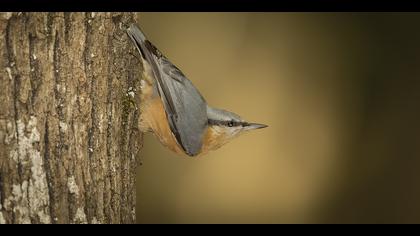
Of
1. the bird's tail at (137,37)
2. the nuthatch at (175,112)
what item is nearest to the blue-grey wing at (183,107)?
the nuthatch at (175,112)

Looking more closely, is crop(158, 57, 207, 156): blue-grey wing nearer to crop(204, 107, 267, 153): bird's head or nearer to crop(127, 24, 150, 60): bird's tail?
crop(204, 107, 267, 153): bird's head

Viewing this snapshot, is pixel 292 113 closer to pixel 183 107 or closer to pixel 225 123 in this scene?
pixel 225 123

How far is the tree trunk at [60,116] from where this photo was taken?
2627 millimetres

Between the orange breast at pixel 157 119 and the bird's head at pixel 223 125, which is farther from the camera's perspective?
the bird's head at pixel 223 125

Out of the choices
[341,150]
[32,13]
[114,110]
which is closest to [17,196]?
[114,110]

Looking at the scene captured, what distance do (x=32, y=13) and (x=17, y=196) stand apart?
94 centimetres

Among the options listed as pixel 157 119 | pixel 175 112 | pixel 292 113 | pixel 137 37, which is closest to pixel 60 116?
pixel 137 37

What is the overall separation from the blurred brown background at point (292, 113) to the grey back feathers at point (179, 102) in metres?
1.68

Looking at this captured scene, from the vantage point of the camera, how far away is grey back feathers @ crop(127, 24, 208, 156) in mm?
3430

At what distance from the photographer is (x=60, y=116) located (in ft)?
8.94

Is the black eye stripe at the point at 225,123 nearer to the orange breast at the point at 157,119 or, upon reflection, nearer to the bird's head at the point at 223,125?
the bird's head at the point at 223,125

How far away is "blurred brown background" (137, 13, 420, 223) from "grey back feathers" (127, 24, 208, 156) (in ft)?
5.52

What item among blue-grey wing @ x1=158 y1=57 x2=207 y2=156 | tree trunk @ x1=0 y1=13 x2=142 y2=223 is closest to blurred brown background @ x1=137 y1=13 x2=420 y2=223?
blue-grey wing @ x1=158 y1=57 x2=207 y2=156

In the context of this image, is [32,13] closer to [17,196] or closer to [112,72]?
[112,72]
